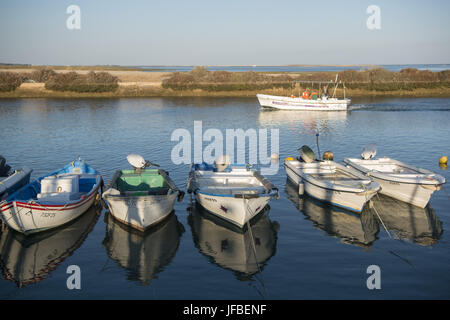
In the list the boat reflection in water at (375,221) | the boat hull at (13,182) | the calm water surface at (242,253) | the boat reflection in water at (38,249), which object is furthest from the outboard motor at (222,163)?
the boat hull at (13,182)

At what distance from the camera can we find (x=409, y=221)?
17781 mm

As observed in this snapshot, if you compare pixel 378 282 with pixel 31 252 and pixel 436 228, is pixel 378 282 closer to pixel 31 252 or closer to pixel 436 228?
pixel 436 228

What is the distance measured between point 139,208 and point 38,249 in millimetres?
4015

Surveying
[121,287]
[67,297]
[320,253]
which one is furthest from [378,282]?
[67,297]

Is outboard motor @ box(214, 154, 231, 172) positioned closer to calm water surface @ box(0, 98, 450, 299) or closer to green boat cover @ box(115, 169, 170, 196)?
calm water surface @ box(0, 98, 450, 299)

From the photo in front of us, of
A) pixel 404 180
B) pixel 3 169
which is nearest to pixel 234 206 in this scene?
pixel 404 180

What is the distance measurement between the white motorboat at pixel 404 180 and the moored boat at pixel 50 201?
1415 centimetres

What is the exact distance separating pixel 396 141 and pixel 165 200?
27.2 m

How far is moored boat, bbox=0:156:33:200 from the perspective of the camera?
59.3 ft

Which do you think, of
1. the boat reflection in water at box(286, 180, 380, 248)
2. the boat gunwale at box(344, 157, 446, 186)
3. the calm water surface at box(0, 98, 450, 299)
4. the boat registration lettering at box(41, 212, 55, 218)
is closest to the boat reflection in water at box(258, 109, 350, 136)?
the calm water surface at box(0, 98, 450, 299)

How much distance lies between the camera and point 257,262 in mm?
14109

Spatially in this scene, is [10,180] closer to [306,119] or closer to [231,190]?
[231,190]

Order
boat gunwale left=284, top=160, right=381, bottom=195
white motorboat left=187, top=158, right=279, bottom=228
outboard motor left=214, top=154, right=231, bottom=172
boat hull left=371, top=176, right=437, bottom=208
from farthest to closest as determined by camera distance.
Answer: outboard motor left=214, top=154, right=231, bottom=172, boat hull left=371, top=176, right=437, bottom=208, boat gunwale left=284, top=160, right=381, bottom=195, white motorboat left=187, top=158, right=279, bottom=228

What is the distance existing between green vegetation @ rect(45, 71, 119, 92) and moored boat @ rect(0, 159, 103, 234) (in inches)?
2438
